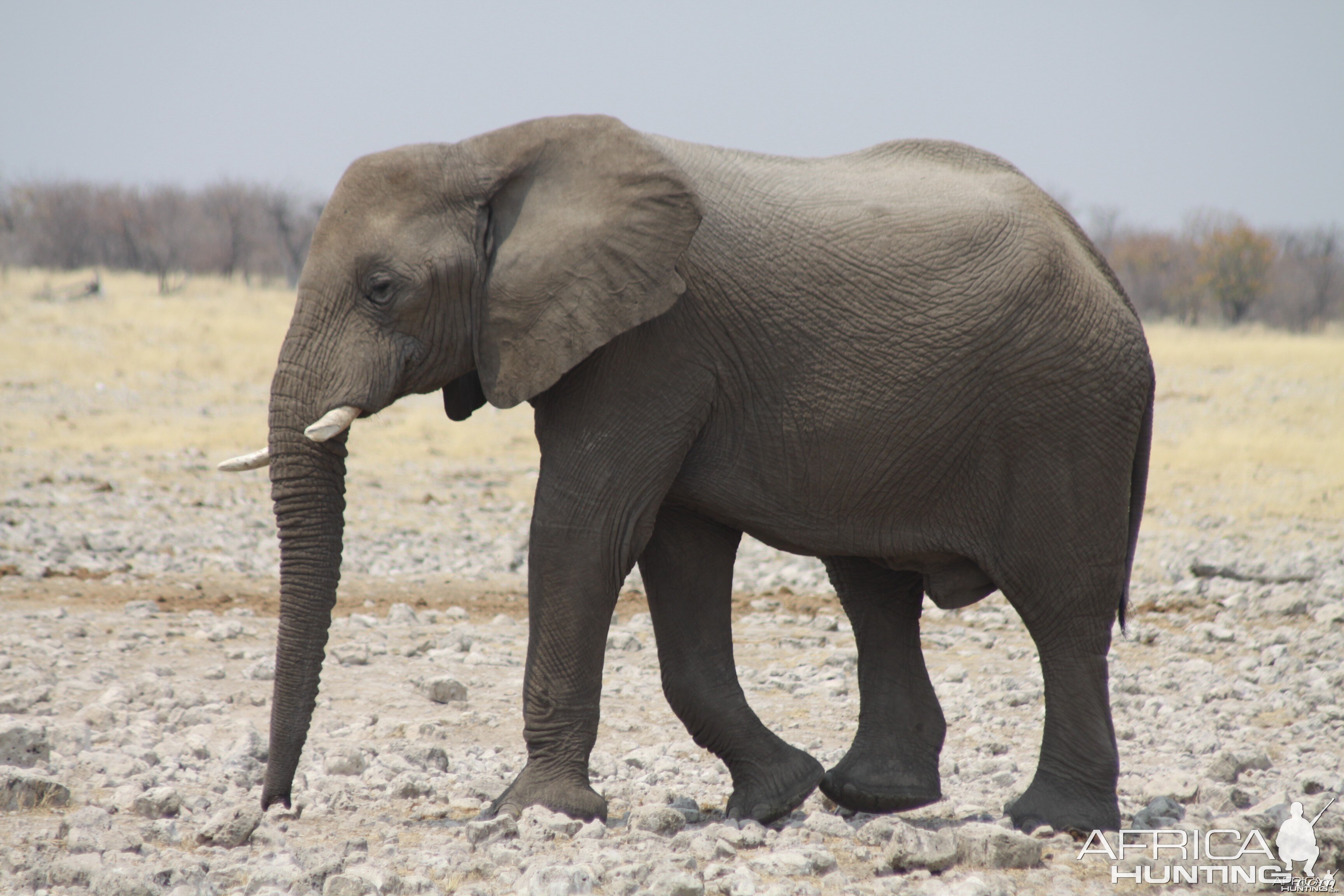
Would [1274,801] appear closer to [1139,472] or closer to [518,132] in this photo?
[1139,472]

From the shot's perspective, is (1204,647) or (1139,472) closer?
(1139,472)

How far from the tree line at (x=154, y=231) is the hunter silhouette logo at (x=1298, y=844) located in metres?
52.6

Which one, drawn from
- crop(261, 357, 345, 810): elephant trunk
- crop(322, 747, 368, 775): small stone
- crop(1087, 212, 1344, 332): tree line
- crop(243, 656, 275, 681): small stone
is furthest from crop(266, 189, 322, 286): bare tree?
crop(261, 357, 345, 810): elephant trunk

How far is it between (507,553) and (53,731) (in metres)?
8.00

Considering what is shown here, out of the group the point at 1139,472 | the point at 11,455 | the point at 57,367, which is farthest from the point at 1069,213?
the point at 57,367

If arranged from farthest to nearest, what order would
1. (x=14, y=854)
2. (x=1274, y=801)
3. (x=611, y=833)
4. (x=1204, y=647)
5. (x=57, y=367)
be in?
1. (x=57, y=367)
2. (x=1204, y=647)
3. (x=1274, y=801)
4. (x=611, y=833)
5. (x=14, y=854)

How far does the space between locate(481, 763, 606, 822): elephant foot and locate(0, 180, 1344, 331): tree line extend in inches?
1791

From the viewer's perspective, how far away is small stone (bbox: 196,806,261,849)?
15.3 ft

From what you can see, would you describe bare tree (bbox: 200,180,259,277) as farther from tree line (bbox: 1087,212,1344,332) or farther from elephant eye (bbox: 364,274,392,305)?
elephant eye (bbox: 364,274,392,305)

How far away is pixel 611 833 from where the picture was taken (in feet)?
16.6

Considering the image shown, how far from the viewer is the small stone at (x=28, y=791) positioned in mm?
4953

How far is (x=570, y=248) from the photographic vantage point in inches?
192

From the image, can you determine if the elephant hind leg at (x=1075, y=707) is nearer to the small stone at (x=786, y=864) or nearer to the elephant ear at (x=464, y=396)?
the small stone at (x=786, y=864)

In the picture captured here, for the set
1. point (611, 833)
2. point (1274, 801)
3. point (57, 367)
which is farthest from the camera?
point (57, 367)
